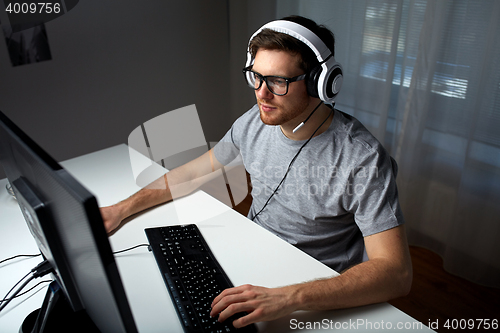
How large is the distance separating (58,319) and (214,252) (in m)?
0.40

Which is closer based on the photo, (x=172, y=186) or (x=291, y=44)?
(x=291, y=44)

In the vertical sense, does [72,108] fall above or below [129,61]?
below

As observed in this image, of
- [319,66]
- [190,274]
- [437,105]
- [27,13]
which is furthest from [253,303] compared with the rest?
[27,13]

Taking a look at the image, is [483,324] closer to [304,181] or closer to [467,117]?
[467,117]

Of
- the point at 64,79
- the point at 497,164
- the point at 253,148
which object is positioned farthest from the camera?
the point at 64,79

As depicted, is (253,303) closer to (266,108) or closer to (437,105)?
(266,108)

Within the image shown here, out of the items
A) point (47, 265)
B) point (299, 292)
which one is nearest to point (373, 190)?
point (299, 292)

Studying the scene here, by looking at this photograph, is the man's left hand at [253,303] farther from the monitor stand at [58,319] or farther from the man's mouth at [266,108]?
the man's mouth at [266,108]

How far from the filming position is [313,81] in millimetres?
1079

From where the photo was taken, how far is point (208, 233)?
3.69 ft

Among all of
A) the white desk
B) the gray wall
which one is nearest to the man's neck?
the white desk

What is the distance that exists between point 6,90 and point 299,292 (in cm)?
190

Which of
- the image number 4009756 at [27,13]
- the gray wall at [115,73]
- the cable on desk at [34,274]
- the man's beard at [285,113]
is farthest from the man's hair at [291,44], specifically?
the gray wall at [115,73]
